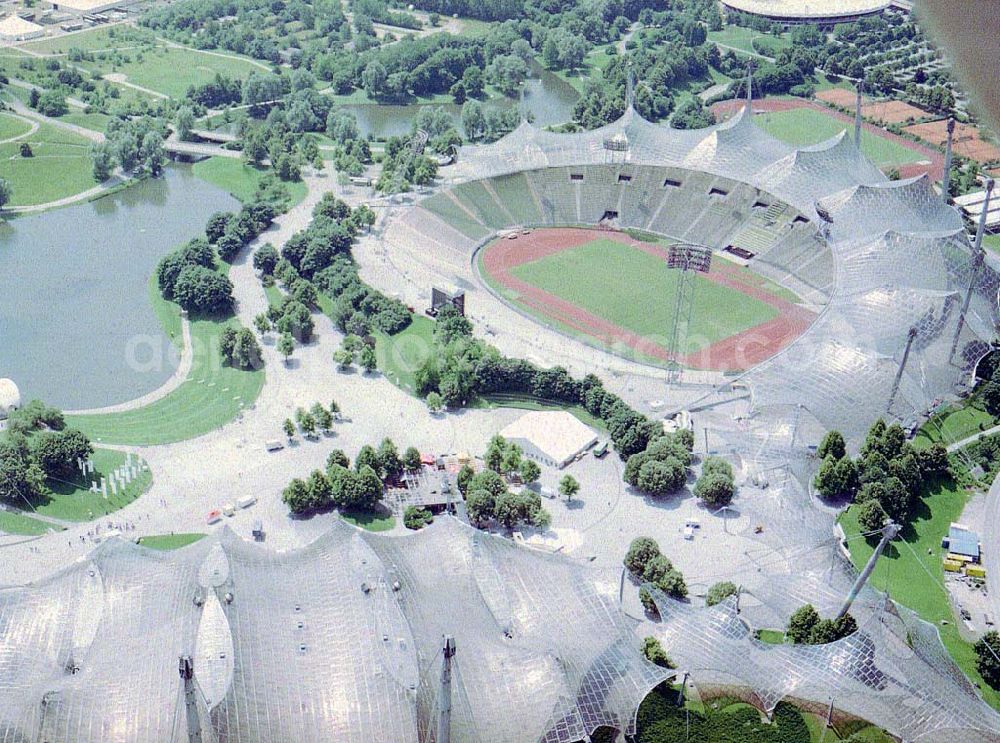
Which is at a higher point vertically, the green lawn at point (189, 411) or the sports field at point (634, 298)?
the sports field at point (634, 298)

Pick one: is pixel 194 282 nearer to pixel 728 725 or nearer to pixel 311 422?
pixel 311 422

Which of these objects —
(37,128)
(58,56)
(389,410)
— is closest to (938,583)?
(389,410)

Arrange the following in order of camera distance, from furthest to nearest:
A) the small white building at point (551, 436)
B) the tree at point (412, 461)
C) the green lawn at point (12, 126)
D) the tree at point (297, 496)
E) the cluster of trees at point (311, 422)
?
the green lawn at point (12, 126)
the cluster of trees at point (311, 422)
the small white building at point (551, 436)
the tree at point (412, 461)
the tree at point (297, 496)

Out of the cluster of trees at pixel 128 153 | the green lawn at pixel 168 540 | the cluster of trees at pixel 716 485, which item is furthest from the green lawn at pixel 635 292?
the cluster of trees at pixel 128 153

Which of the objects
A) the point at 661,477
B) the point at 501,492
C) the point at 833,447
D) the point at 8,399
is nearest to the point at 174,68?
the point at 8,399

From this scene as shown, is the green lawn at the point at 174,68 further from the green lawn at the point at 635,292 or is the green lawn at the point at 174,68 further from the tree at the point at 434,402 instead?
the tree at the point at 434,402

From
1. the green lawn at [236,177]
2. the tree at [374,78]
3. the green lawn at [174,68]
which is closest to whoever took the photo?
the green lawn at [236,177]
